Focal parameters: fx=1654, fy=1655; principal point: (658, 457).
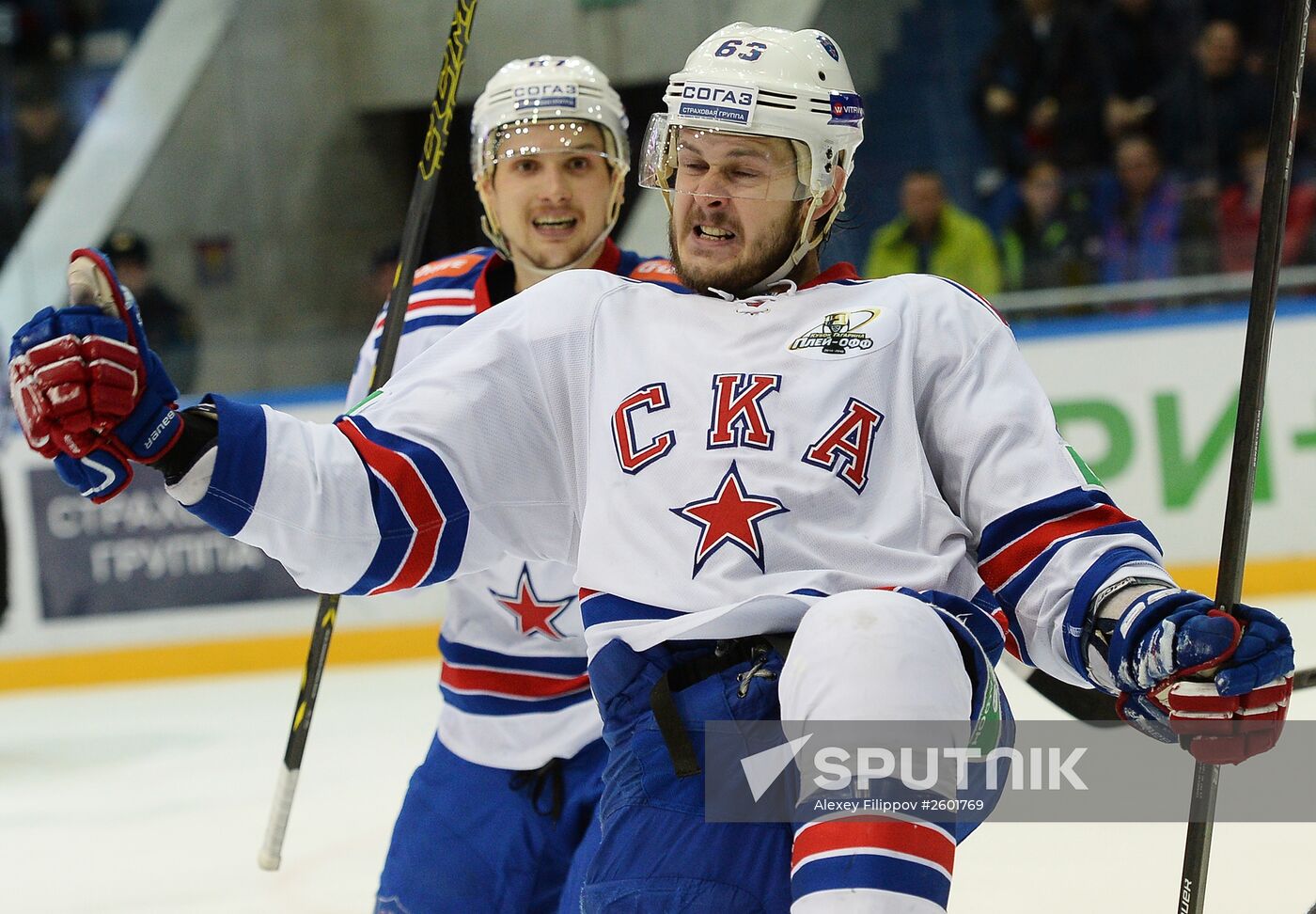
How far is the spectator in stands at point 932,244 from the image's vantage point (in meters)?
5.54

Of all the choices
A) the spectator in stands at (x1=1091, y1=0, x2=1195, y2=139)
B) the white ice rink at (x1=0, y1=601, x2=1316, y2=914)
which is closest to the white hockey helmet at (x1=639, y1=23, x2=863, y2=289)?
the white ice rink at (x1=0, y1=601, x2=1316, y2=914)

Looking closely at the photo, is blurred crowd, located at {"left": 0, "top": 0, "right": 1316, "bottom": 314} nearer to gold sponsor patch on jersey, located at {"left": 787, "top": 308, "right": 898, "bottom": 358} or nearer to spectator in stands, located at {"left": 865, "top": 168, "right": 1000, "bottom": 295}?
spectator in stands, located at {"left": 865, "top": 168, "right": 1000, "bottom": 295}

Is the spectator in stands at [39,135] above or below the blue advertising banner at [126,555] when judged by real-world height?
above

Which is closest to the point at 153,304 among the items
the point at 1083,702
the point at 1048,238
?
the point at 1048,238

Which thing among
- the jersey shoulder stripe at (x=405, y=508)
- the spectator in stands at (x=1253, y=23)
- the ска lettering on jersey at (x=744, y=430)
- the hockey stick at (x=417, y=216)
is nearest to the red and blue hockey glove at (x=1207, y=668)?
the ска lettering on jersey at (x=744, y=430)

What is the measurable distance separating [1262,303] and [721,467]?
2.16 ft

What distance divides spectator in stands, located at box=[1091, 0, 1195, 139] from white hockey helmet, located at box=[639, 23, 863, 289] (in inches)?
176

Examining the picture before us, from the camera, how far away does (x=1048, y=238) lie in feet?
18.7

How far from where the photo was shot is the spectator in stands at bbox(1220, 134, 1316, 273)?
217 inches

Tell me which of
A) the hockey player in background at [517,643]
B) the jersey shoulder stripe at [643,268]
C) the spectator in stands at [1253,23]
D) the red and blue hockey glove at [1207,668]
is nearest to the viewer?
the red and blue hockey glove at [1207,668]

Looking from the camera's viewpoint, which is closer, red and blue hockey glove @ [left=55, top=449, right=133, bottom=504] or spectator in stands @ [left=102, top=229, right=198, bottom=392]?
red and blue hockey glove @ [left=55, top=449, right=133, bottom=504]

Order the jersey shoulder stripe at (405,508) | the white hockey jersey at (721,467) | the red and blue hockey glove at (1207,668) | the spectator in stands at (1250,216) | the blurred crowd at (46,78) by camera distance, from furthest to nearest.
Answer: the blurred crowd at (46,78), the spectator in stands at (1250,216), the jersey shoulder stripe at (405,508), the white hockey jersey at (721,467), the red and blue hockey glove at (1207,668)

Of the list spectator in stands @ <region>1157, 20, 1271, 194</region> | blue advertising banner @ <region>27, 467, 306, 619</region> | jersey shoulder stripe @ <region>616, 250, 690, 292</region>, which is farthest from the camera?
spectator in stands @ <region>1157, 20, 1271, 194</region>

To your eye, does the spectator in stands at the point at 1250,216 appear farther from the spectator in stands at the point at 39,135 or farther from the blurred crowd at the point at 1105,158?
the spectator in stands at the point at 39,135
